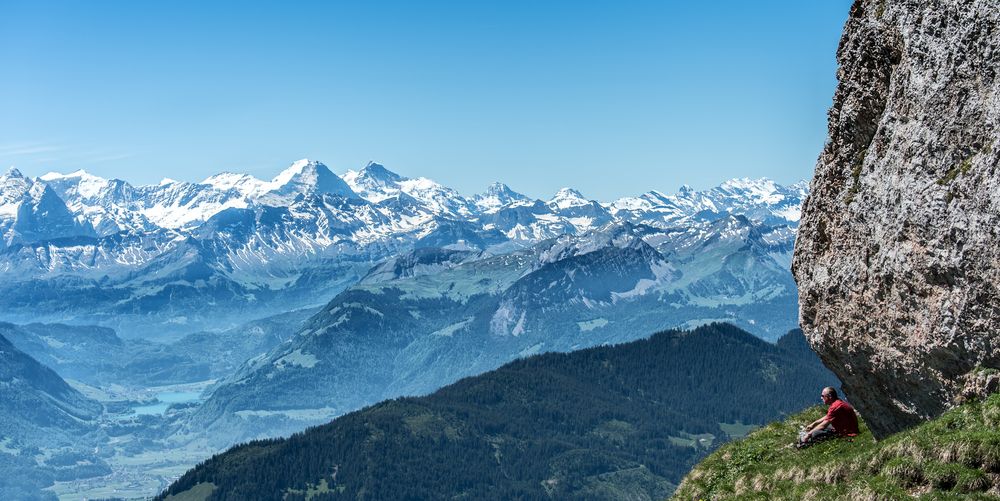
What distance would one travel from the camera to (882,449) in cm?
A: 2911

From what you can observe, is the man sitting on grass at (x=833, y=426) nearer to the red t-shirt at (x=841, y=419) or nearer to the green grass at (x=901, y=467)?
the red t-shirt at (x=841, y=419)

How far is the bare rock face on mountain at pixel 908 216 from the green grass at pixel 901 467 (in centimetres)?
164

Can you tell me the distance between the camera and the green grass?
85.3 ft

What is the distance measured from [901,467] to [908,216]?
713cm

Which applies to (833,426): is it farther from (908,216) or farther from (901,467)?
(901,467)

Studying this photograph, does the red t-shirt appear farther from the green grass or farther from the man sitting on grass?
the green grass

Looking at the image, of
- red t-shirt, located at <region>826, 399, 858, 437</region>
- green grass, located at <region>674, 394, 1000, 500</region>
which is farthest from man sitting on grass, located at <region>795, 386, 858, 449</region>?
green grass, located at <region>674, 394, 1000, 500</region>

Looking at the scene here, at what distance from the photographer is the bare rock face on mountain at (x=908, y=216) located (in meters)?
28.5

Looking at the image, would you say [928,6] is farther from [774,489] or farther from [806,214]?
[774,489]

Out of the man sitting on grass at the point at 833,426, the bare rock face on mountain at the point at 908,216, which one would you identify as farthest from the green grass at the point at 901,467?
the bare rock face on mountain at the point at 908,216

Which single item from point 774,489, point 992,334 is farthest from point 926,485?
point 774,489

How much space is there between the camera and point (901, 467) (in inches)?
1078

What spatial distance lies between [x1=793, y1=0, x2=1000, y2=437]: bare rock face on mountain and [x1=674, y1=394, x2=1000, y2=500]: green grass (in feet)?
5.39

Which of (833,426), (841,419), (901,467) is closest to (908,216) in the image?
(901,467)
